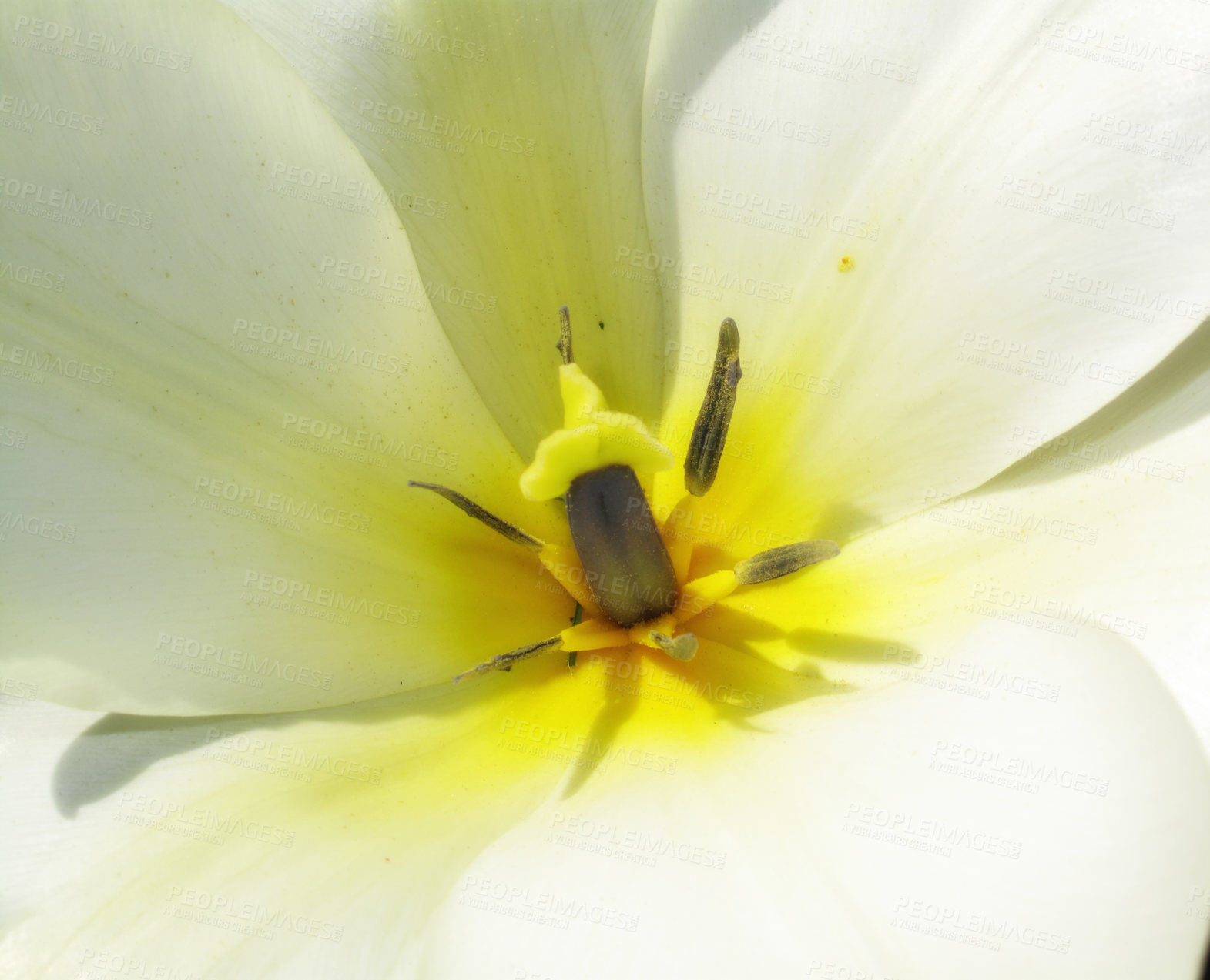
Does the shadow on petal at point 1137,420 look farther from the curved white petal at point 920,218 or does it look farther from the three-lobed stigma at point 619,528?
the three-lobed stigma at point 619,528

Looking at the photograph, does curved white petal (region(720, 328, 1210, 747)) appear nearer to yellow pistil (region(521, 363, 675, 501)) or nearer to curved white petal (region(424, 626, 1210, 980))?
curved white petal (region(424, 626, 1210, 980))

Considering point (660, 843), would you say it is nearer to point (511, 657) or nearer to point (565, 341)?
point (511, 657)

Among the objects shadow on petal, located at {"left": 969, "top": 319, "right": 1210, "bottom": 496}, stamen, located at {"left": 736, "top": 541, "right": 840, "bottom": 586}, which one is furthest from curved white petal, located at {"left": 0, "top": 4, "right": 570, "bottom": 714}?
shadow on petal, located at {"left": 969, "top": 319, "right": 1210, "bottom": 496}

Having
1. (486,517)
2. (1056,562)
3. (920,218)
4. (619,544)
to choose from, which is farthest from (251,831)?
(920,218)

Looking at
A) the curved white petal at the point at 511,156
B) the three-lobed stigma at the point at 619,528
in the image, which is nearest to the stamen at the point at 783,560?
the three-lobed stigma at the point at 619,528

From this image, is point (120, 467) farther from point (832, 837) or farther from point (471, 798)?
point (832, 837)
